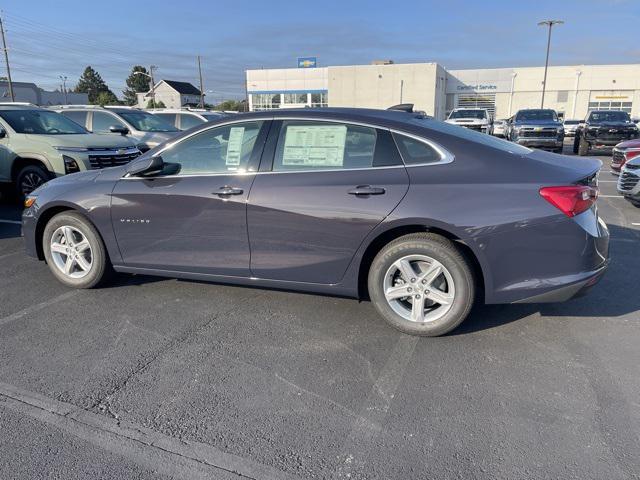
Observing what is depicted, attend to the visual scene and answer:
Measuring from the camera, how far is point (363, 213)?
354 cm

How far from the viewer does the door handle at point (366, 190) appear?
11.5 ft

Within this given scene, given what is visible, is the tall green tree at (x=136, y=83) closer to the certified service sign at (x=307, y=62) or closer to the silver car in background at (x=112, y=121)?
the certified service sign at (x=307, y=62)

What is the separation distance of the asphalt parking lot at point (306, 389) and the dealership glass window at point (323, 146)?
1256mm

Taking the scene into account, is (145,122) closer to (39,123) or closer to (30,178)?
(39,123)

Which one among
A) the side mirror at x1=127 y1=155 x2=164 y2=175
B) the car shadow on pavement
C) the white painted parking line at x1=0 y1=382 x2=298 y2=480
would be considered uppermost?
the side mirror at x1=127 y1=155 x2=164 y2=175

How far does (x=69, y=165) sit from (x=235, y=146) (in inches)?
211

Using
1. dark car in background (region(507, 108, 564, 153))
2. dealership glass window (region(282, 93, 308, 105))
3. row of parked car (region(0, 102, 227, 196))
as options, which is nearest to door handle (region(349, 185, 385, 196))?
row of parked car (region(0, 102, 227, 196))

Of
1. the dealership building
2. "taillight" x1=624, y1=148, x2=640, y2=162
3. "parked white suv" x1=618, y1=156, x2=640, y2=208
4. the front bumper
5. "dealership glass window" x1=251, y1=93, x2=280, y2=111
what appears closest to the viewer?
"parked white suv" x1=618, y1=156, x2=640, y2=208

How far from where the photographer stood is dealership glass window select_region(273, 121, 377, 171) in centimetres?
370

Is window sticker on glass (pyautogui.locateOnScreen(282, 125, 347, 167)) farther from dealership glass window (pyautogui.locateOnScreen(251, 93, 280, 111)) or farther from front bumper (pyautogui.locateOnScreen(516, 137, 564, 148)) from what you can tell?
dealership glass window (pyautogui.locateOnScreen(251, 93, 280, 111))

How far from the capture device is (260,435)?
8.52ft

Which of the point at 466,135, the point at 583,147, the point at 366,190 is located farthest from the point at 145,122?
the point at 583,147

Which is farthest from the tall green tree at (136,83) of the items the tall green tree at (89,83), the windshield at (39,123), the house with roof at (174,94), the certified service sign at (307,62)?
the windshield at (39,123)

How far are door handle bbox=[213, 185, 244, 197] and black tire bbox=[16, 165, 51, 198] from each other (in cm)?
582
